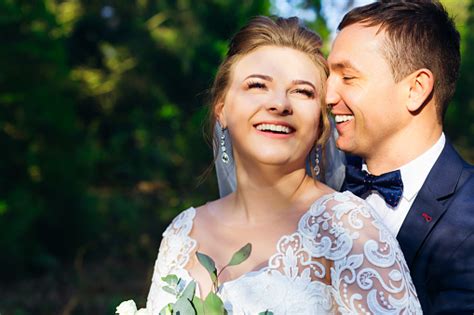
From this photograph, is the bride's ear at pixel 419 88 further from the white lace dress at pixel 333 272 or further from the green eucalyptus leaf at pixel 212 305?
the green eucalyptus leaf at pixel 212 305

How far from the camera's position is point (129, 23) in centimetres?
1628

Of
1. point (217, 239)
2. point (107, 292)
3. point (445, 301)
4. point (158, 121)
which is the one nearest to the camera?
point (445, 301)

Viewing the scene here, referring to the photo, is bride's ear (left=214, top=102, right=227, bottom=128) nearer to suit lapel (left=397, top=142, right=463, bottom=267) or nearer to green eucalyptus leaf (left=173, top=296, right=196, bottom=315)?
suit lapel (left=397, top=142, right=463, bottom=267)

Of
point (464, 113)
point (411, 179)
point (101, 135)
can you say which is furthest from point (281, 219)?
point (101, 135)

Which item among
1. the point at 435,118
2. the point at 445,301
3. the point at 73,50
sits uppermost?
the point at 435,118

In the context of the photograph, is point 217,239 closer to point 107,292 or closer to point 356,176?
point 356,176

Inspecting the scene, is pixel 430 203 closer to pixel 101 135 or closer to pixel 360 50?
pixel 360 50

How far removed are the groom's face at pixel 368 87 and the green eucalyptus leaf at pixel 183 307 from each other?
4.05 ft

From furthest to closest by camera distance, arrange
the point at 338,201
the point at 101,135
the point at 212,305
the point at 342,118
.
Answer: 1. the point at 101,135
2. the point at 342,118
3. the point at 338,201
4. the point at 212,305

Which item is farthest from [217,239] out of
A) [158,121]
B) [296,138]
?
[158,121]

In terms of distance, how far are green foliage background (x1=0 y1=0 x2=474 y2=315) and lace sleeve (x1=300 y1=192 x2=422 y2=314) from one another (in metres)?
4.18

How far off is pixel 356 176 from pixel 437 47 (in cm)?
66

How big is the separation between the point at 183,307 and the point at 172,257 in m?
1.00

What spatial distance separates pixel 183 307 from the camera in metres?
1.93
